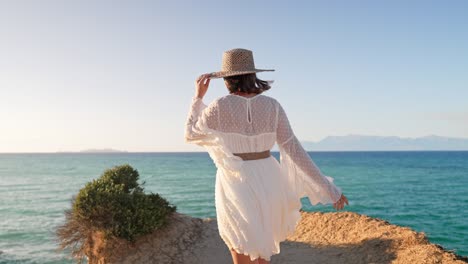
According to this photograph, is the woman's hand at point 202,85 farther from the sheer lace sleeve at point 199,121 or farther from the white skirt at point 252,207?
the white skirt at point 252,207

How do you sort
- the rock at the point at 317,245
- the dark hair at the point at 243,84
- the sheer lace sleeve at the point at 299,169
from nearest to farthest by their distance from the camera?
the dark hair at the point at 243,84 < the sheer lace sleeve at the point at 299,169 < the rock at the point at 317,245

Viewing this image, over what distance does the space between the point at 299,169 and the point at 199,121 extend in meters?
1.14

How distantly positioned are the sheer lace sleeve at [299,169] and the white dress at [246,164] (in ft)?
0.05

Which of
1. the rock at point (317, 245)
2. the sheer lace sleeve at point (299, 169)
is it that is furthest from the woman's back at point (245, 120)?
the rock at point (317, 245)

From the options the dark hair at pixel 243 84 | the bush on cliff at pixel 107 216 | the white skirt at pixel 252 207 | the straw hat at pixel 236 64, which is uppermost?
the straw hat at pixel 236 64

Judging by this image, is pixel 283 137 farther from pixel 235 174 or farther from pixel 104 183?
pixel 104 183

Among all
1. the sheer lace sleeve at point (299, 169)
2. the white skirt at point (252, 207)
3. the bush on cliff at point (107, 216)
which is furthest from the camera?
the bush on cliff at point (107, 216)

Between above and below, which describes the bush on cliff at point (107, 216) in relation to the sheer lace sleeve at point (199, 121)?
below

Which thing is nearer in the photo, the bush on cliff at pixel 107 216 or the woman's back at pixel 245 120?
the woman's back at pixel 245 120

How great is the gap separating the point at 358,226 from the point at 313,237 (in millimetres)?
1247

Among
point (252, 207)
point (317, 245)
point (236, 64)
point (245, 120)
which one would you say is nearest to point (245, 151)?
point (245, 120)

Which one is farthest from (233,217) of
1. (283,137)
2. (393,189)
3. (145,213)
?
(393,189)

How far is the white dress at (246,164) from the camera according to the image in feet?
12.3

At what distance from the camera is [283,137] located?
396cm
